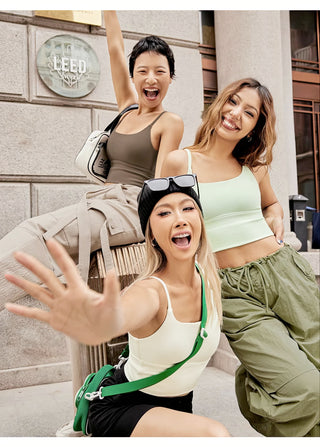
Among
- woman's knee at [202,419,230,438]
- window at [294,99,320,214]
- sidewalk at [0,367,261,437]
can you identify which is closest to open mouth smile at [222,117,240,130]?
woman's knee at [202,419,230,438]

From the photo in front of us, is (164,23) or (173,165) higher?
(164,23)

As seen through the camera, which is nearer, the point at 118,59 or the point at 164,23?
the point at 118,59

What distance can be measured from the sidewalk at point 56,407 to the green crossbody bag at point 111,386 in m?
1.07

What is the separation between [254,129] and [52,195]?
231cm

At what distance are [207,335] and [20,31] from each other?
11.1ft

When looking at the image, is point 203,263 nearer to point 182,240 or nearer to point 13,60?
point 182,240

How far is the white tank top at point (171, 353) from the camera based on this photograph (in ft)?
5.38

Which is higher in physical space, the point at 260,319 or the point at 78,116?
the point at 78,116

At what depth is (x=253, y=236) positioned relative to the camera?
6.92ft

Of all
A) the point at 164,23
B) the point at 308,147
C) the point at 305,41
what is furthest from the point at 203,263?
the point at 305,41

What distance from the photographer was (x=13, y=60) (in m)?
3.84
